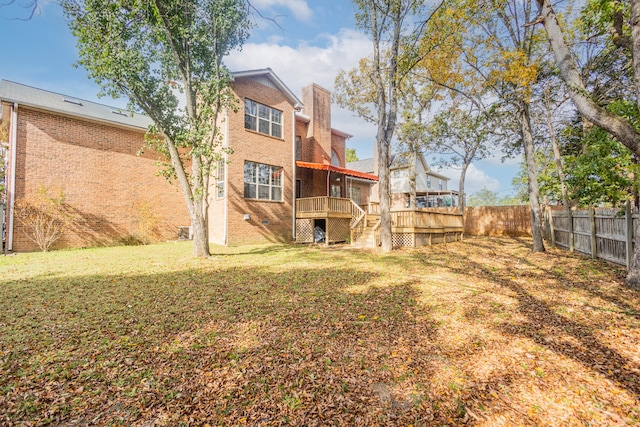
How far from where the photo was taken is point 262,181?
1413 centimetres

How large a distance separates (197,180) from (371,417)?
8.62 meters

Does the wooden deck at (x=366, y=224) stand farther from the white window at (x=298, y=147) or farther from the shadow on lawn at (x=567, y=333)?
the shadow on lawn at (x=567, y=333)

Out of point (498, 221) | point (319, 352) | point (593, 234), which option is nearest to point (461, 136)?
point (498, 221)

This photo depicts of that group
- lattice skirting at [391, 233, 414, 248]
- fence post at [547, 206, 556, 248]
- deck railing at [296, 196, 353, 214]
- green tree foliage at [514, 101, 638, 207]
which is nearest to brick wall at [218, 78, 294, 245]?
deck railing at [296, 196, 353, 214]

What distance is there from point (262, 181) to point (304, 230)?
341cm

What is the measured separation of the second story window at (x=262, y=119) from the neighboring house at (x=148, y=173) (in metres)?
0.05

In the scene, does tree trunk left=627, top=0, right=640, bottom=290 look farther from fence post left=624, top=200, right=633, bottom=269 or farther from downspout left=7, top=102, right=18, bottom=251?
downspout left=7, top=102, right=18, bottom=251

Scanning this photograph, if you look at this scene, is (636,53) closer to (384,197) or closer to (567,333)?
(567,333)

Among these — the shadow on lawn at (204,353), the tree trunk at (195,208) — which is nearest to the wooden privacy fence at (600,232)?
the shadow on lawn at (204,353)

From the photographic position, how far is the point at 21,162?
34.1 ft

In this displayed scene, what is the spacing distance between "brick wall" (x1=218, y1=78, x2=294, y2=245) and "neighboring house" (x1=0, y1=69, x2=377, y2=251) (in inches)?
1.9

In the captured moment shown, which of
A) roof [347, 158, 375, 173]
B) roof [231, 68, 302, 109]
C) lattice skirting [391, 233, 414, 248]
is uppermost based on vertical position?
roof [231, 68, 302, 109]

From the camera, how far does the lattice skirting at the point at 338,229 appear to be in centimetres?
1447

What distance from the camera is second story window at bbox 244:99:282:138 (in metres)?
13.8
